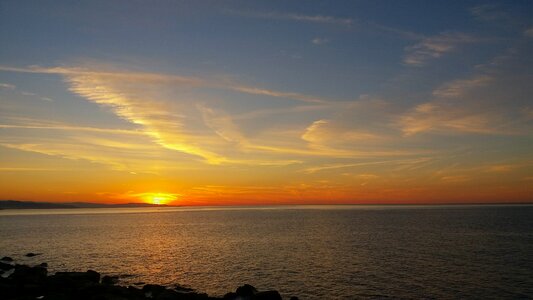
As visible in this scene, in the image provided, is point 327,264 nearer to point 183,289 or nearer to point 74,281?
point 183,289

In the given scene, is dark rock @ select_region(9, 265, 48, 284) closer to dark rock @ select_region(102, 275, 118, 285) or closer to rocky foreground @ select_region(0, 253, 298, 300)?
rocky foreground @ select_region(0, 253, 298, 300)

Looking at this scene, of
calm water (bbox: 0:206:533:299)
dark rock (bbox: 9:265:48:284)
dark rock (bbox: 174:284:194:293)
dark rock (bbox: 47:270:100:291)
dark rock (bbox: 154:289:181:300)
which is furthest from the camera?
dark rock (bbox: 174:284:194:293)

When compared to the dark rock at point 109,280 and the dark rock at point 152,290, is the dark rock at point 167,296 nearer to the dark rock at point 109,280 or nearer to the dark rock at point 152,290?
the dark rock at point 152,290

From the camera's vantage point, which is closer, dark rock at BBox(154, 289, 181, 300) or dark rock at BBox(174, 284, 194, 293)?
dark rock at BBox(154, 289, 181, 300)

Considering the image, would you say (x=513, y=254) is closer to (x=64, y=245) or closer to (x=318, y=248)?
(x=318, y=248)

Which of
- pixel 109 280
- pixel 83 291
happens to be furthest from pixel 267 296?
pixel 109 280

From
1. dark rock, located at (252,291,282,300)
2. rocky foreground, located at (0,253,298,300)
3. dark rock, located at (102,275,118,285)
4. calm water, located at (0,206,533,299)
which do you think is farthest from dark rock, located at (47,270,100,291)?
dark rock, located at (252,291,282,300)

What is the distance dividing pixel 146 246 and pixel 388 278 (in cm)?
5322

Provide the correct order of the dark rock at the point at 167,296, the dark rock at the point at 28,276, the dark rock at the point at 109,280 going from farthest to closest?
the dark rock at the point at 109,280 → the dark rock at the point at 28,276 → the dark rock at the point at 167,296

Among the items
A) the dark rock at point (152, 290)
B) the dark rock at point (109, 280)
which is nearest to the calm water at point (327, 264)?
the dark rock at point (109, 280)

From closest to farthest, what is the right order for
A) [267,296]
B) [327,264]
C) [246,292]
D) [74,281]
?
[267,296]
[246,292]
[74,281]
[327,264]

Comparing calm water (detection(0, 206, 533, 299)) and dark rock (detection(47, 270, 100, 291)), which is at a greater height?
dark rock (detection(47, 270, 100, 291))


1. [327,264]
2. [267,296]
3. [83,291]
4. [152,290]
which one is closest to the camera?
[267,296]

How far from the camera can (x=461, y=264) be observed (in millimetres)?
52531
